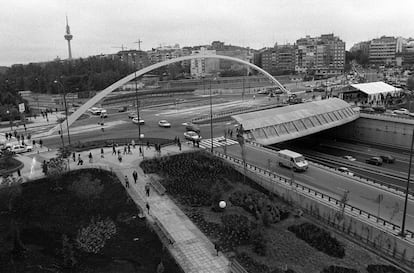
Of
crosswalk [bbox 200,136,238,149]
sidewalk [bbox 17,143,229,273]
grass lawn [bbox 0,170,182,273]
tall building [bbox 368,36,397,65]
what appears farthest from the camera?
tall building [bbox 368,36,397,65]

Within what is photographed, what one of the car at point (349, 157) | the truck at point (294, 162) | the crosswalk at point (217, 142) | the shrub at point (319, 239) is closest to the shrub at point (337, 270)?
the shrub at point (319, 239)

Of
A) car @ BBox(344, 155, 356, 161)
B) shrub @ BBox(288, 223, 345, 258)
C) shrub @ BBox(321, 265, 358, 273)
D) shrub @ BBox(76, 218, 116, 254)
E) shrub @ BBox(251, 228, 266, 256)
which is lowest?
car @ BBox(344, 155, 356, 161)

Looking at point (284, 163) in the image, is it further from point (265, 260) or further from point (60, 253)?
point (60, 253)

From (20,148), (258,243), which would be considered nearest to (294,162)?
(258,243)

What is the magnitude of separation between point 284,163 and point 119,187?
1457 cm

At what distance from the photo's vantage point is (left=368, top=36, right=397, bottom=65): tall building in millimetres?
183750

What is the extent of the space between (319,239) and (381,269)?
3401mm

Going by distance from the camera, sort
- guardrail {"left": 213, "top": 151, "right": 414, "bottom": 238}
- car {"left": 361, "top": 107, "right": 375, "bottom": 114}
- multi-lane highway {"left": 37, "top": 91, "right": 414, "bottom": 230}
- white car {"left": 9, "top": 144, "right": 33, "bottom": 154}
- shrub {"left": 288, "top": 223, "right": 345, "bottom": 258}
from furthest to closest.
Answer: car {"left": 361, "top": 107, "right": 375, "bottom": 114}, white car {"left": 9, "top": 144, "right": 33, "bottom": 154}, multi-lane highway {"left": 37, "top": 91, "right": 414, "bottom": 230}, guardrail {"left": 213, "top": 151, "right": 414, "bottom": 238}, shrub {"left": 288, "top": 223, "right": 345, "bottom": 258}

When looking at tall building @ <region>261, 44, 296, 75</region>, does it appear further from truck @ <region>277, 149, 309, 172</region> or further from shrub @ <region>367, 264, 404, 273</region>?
shrub @ <region>367, 264, 404, 273</region>

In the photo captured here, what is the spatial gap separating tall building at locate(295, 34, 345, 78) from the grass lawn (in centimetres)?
15267

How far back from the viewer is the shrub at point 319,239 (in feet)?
59.9

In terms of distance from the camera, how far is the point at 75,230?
814 inches

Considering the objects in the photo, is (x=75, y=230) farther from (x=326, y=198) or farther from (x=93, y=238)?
(x=326, y=198)

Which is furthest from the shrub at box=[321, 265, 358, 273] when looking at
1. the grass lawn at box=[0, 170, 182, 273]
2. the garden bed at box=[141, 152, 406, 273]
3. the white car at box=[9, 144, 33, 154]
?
the white car at box=[9, 144, 33, 154]
